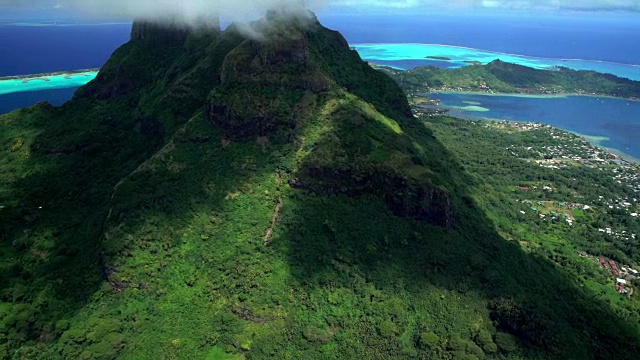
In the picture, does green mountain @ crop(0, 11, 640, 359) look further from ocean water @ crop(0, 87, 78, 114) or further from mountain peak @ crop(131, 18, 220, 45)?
ocean water @ crop(0, 87, 78, 114)

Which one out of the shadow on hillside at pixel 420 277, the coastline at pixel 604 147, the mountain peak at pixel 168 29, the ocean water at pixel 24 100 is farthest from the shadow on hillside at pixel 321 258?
the ocean water at pixel 24 100

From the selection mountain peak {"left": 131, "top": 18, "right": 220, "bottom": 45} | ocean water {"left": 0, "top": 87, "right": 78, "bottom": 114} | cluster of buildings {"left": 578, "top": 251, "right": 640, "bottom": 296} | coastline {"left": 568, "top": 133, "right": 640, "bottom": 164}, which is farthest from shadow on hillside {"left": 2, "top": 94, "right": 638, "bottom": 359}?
ocean water {"left": 0, "top": 87, "right": 78, "bottom": 114}

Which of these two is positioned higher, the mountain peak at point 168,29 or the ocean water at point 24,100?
the mountain peak at point 168,29

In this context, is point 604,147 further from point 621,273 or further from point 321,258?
point 321,258

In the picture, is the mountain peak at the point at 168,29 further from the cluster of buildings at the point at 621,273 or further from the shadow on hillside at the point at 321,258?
the cluster of buildings at the point at 621,273

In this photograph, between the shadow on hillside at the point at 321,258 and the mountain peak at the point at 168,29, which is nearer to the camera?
the shadow on hillside at the point at 321,258

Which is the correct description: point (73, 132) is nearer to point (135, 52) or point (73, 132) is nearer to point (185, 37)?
point (135, 52)

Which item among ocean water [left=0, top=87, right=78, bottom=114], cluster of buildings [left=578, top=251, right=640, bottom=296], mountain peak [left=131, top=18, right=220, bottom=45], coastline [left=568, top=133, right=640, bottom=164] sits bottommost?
cluster of buildings [left=578, top=251, right=640, bottom=296]
